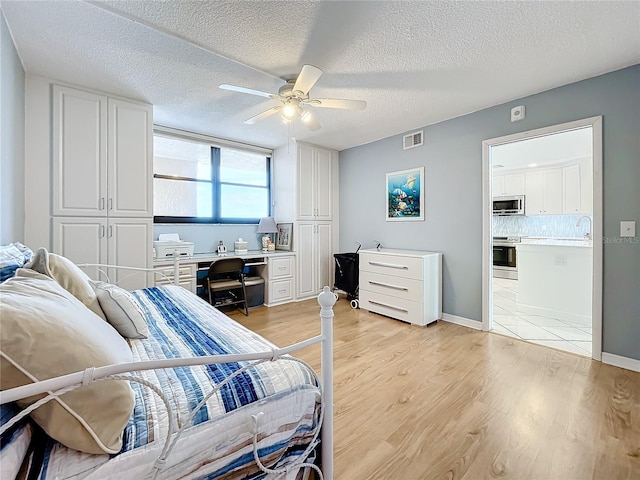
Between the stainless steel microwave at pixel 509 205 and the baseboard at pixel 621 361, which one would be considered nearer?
the baseboard at pixel 621 361

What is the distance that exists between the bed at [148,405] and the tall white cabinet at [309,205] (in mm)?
3148

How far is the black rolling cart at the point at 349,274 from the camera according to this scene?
13.7 feet

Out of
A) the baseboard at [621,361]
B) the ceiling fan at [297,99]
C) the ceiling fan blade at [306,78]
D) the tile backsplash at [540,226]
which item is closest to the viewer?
the ceiling fan blade at [306,78]

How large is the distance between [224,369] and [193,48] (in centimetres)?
217

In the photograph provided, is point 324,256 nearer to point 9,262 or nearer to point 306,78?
point 306,78

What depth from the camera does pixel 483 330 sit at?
3080 millimetres

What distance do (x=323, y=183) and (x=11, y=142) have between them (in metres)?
3.51

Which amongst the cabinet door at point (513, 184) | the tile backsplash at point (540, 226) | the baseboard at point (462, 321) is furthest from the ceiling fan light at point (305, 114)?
the tile backsplash at point (540, 226)

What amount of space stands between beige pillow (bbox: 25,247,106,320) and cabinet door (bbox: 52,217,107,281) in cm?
161

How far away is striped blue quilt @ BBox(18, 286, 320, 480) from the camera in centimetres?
70

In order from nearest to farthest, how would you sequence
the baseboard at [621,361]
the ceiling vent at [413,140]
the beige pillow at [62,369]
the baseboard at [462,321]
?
the beige pillow at [62,369] → the baseboard at [621,361] → the baseboard at [462,321] → the ceiling vent at [413,140]

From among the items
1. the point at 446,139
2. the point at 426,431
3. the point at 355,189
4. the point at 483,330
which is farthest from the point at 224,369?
the point at 355,189

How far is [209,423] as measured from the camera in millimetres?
830

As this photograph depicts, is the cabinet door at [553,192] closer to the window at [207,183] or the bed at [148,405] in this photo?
the window at [207,183]
